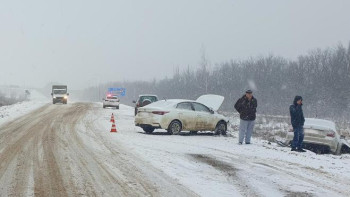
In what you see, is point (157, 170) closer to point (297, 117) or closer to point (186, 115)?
point (297, 117)

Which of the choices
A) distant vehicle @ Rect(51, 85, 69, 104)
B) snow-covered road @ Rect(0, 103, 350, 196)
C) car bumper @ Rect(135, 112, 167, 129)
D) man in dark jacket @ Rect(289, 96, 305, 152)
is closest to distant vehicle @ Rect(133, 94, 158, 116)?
car bumper @ Rect(135, 112, 167, 129)

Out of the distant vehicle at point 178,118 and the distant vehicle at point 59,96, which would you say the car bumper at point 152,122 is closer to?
the distant vehicle at point 178,118

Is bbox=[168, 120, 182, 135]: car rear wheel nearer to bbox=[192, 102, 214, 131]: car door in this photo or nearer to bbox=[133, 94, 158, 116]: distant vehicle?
bbox=[192, 102, 214, 131]: car door

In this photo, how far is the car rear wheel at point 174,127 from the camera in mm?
16797

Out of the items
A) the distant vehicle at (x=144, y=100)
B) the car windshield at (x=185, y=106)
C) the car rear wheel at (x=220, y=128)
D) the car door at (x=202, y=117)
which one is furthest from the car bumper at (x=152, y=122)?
the distant vehicle at (x=144, y=100)

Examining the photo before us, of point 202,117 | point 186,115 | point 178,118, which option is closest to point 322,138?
point 202,117

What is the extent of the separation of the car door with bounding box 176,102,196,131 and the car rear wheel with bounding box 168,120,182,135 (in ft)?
0.70

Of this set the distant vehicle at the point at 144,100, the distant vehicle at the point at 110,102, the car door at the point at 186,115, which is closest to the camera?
the car door at the point at 186,115

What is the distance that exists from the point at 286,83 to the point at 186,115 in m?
72.4

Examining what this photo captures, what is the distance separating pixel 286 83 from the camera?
85.6 m

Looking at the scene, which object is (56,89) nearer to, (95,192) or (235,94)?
(95,192)

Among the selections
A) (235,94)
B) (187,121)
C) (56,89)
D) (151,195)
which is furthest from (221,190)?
(235,94)

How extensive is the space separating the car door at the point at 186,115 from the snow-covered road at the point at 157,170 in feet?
13.8

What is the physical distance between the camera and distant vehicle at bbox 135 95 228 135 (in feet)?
54.8
